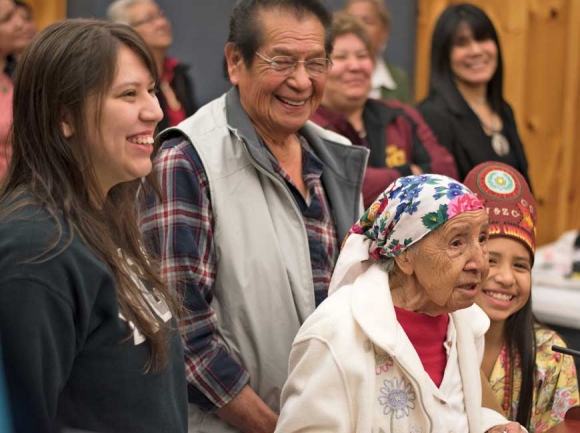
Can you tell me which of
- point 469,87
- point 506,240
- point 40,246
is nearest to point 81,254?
point 40,246

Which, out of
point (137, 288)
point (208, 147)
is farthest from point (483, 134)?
point (137, 288)

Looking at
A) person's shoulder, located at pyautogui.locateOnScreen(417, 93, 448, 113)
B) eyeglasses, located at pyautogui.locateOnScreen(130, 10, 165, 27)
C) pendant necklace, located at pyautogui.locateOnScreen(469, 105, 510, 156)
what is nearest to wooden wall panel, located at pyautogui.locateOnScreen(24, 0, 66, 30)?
eyeglasses, located at pyautogui.locateOnScreen(130, 10, 165, 27)

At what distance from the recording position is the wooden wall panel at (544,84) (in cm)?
478

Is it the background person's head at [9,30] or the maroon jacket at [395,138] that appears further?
the background person's head at [9,30]

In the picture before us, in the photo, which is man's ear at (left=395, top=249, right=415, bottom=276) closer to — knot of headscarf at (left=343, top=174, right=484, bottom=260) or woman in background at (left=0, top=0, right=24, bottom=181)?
knot of headscarf at (left=343, top=174, right=484, bottom=260)

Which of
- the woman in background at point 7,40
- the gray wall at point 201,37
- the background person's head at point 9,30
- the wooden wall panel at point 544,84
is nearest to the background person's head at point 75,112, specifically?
the woman in background at point 7,40

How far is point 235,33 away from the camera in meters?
2.17

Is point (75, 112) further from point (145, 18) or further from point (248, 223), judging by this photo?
point (145, 18)

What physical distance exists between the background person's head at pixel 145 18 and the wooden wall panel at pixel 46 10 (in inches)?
8.4

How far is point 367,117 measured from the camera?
3.16 metres

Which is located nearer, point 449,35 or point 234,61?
point 234,61

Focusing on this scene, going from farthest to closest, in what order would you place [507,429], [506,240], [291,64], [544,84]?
[544,84], [506,240], [291,64], [507,429]

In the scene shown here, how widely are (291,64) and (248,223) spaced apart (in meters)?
0.39

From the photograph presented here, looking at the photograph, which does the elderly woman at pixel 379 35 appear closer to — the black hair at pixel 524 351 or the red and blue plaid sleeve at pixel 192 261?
the black hair at pixel 524 351
